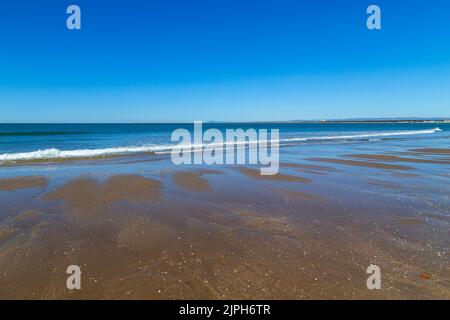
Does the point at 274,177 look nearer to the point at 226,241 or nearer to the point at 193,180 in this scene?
the point at 193,180

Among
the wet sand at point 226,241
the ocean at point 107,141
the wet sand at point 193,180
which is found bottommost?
the wet sand at point 226,241

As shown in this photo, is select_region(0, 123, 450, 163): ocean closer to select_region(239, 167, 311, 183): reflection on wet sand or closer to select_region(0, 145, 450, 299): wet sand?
select_region(239, 167, 311, 183): reflection on wet sand

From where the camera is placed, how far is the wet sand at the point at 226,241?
3.71 meters

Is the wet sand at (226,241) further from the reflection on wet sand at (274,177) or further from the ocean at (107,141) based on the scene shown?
the ocean at (107,141)

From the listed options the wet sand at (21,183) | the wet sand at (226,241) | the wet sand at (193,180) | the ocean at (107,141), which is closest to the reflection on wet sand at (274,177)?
the wet sand at (226,241)

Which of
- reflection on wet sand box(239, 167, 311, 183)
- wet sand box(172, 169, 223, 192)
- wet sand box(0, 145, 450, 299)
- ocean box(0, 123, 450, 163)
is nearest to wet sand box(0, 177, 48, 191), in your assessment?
wet sand box(0, 145, 450, 299)

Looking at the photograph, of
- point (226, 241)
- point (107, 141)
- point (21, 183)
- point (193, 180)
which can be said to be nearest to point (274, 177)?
point (193, 180)

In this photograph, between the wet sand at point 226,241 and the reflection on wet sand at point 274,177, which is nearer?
the wet sand at point 226,241

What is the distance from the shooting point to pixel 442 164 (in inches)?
567

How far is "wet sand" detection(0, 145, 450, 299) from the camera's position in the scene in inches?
146

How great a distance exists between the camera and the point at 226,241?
16.7ft

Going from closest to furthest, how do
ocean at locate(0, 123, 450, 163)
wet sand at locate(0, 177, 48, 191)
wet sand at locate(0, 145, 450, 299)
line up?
wet sand at locate(0, 145, 450, 299)
wet sand at locate(0, 177, 48, 191)
ocean at locate(0, 123, 450, 163)

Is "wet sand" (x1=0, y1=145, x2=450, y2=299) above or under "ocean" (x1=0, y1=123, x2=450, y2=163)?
under

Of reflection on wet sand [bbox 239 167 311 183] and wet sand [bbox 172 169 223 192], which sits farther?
reflection on wet sand [bbox 239 167 311 183]
